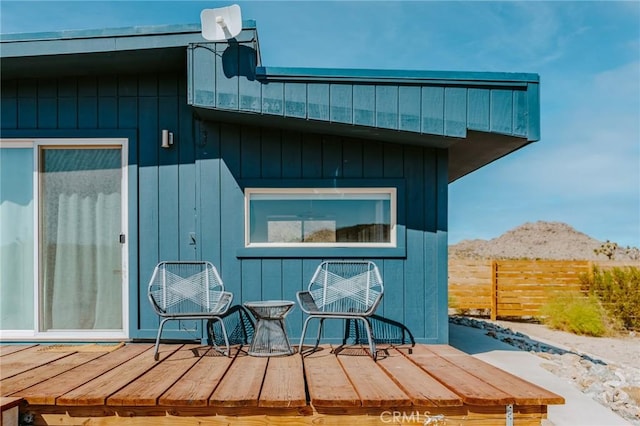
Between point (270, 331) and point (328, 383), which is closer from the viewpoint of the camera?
point (328, 383)

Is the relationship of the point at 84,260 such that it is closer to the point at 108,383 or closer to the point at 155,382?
the point at 108,383

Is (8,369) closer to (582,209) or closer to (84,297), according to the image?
(84,297)

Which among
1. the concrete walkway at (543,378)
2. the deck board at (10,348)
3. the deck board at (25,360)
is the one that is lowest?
the concrete walkway at (543,378)

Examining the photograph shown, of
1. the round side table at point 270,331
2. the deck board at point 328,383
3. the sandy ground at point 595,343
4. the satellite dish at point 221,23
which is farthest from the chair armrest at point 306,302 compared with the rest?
the sandy ground at point 595,343

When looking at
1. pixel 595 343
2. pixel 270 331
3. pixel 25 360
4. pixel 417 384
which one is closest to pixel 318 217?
pixel 270 331

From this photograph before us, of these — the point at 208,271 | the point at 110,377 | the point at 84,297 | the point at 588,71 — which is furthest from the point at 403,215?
the point at 588,71

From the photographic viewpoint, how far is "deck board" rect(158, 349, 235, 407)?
2.32m

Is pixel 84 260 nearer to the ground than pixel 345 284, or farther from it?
farther from it

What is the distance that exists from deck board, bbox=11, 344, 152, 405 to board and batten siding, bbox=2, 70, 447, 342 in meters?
0.46

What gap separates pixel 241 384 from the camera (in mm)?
2586

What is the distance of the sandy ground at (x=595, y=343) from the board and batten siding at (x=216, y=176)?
3395 mm

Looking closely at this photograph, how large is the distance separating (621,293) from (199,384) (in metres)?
8.12

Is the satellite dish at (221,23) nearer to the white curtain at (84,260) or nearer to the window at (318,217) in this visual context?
→ the window at (318,217)

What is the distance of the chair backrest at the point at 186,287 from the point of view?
12.6ft
